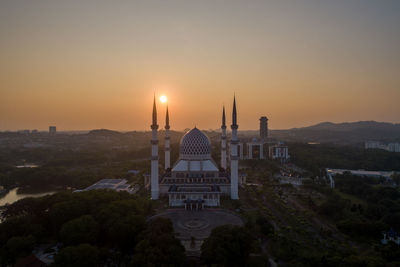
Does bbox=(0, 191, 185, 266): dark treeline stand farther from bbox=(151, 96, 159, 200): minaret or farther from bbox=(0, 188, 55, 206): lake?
bbox=(0, 188, 55, 206): lake

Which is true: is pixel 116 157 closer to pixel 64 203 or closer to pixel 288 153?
pixel 288 153

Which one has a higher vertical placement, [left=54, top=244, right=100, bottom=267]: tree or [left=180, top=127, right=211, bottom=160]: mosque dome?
[left=180, top=127, right=211, bottom=160]: mosque dome

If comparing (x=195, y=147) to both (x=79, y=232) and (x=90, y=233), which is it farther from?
(x=79, y=232)

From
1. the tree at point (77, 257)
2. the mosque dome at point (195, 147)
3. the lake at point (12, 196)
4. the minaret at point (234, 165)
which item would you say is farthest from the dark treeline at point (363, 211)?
the lake at point (12, 196)

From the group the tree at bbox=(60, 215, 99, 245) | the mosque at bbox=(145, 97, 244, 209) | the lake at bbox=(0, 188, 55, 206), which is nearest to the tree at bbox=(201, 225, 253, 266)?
the tree at bbox=(60, 215, 99, 245)

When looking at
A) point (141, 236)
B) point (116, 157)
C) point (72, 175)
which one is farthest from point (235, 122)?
point (116, 157)

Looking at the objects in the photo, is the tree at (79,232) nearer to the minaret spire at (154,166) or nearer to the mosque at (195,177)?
the mosque at (195,177)

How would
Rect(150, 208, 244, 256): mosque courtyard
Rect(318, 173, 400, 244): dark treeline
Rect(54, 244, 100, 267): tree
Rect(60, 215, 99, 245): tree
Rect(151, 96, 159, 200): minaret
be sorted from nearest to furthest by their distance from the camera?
1. Rect(54, 244, 100, 267): tree
2. Rect(60, 215, 99, 245): tree
3. Rect(150, 208, 244, 256): mosque courtyard
4. Rect(318, 173, 400, 244): dark treeline
5. Rect(151, 96, 159, 200): minaret

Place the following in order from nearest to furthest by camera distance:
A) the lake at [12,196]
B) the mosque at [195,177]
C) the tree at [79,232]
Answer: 1. the tree at [79,232]
2. the mosque at [195,177]
3. the lake at [12,196]
